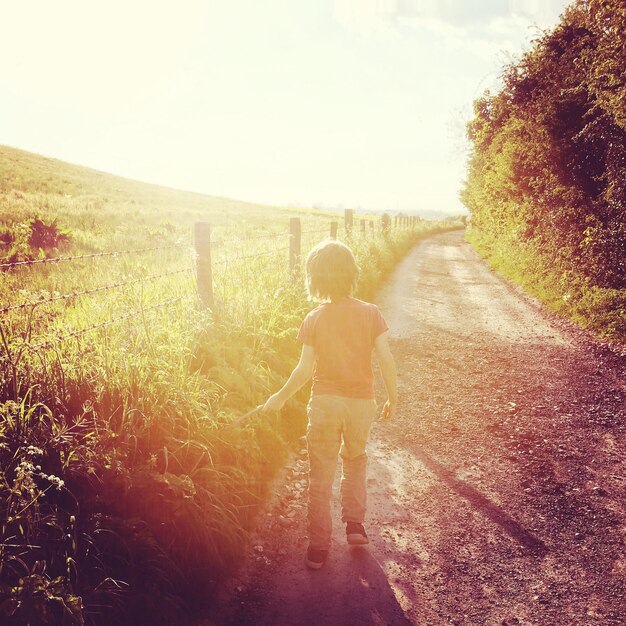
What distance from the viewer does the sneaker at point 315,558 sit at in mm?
2896

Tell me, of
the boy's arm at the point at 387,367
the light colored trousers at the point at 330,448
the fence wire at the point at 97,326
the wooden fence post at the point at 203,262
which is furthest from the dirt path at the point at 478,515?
the wooden fence post at the point at 203,262

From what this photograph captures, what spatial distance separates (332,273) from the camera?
2.87 m

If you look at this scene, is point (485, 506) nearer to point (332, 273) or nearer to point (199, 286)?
point (332, 273)

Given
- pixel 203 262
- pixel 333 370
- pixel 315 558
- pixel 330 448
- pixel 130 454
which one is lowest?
pixel 315 558

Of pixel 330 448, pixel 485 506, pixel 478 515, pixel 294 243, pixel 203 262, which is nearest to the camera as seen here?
pixel 330 448

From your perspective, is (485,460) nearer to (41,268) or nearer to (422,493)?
(422,493)

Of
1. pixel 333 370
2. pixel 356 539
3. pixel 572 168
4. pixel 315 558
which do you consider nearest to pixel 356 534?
pixel 356 539

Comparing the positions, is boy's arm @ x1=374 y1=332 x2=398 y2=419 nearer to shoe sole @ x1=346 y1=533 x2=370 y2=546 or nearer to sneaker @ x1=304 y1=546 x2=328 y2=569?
shoe sole @ x1=346 y1=533 x2=370 y2=546

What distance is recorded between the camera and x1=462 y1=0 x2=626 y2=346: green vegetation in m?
8.08

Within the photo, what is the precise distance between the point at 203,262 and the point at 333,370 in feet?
9.09

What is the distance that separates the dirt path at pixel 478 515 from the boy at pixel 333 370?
0.31m

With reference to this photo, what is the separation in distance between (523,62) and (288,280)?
10870 millimetres

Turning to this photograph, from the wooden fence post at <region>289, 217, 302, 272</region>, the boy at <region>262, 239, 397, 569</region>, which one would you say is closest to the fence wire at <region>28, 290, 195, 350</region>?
the boy at <region>262, 239, 397, 569</region>

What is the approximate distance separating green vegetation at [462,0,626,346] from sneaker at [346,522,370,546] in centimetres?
616
